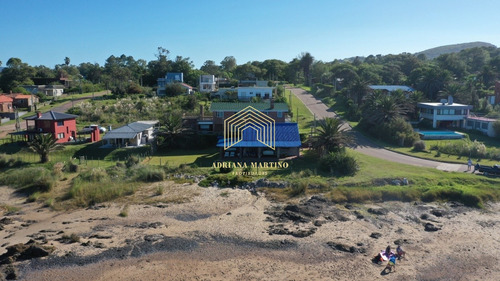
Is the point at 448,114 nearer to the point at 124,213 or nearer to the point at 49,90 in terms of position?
the point at 124,213

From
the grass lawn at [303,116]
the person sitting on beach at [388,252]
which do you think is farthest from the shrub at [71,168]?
the person sitting on beach at [388,252]

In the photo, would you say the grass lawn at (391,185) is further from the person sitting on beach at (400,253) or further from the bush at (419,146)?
the person sitting on beach at (400,253)

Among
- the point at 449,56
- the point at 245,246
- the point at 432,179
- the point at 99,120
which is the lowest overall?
the point at 245,246

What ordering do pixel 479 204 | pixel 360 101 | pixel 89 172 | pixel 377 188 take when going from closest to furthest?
pixel 479 204
pixel 377 188
pixel 89 172
pixel 360 101

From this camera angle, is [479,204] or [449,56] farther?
[449,56]

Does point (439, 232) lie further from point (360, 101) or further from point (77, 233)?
point (360, 101)

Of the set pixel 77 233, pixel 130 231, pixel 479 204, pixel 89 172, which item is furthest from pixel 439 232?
pixel 89 172

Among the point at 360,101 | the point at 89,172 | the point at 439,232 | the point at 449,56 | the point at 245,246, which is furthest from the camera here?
the point at 449,56

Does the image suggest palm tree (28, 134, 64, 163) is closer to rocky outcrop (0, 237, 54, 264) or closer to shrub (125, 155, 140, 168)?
shrub (125, 155, 140, 168)

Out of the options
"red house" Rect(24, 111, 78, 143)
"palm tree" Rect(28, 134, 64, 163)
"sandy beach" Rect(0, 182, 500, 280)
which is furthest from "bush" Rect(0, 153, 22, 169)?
"sandy beach" Rect(0, 182, 500, 280)
